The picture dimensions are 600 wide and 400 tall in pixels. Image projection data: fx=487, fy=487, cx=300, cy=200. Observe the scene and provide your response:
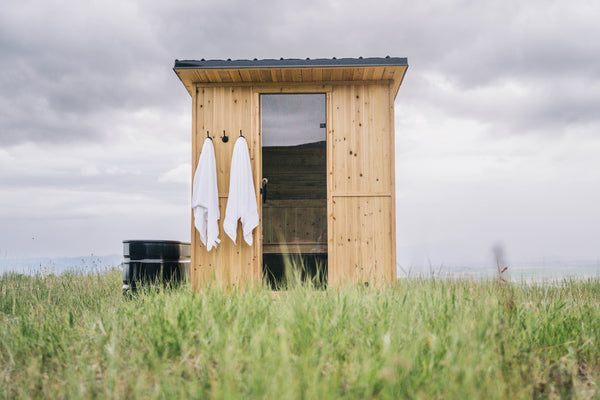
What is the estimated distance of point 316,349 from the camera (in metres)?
2.60

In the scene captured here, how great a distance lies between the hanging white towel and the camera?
5867 millimetres

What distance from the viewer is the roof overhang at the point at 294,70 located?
5.69 m

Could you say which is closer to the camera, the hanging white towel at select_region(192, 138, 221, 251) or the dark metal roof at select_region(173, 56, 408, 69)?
the dark metal roof at select_region(173, 56, 408, 69)

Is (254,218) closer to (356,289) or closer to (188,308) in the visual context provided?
(356,289)

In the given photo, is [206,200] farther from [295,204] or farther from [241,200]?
[295,204]

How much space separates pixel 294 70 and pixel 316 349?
13.0ft

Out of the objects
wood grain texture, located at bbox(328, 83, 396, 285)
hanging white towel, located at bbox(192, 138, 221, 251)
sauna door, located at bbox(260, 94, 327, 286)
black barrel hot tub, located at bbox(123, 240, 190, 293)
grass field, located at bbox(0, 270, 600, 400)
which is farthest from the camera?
sauna door, located at bbox(260, 94, 327, 286)

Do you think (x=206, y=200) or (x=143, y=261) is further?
(x=143, y=261)

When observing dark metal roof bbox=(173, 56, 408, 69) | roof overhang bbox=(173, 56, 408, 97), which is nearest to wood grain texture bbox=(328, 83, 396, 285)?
roof overhang bbox=(173, 56, 408, 97)

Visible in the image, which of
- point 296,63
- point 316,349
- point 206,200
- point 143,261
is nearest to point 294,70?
point 296,63

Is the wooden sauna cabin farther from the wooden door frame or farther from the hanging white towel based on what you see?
the hanging white towel

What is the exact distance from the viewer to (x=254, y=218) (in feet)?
19.4

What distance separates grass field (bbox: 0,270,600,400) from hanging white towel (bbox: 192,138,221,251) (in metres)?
1.89

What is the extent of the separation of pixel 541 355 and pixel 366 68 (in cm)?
368
